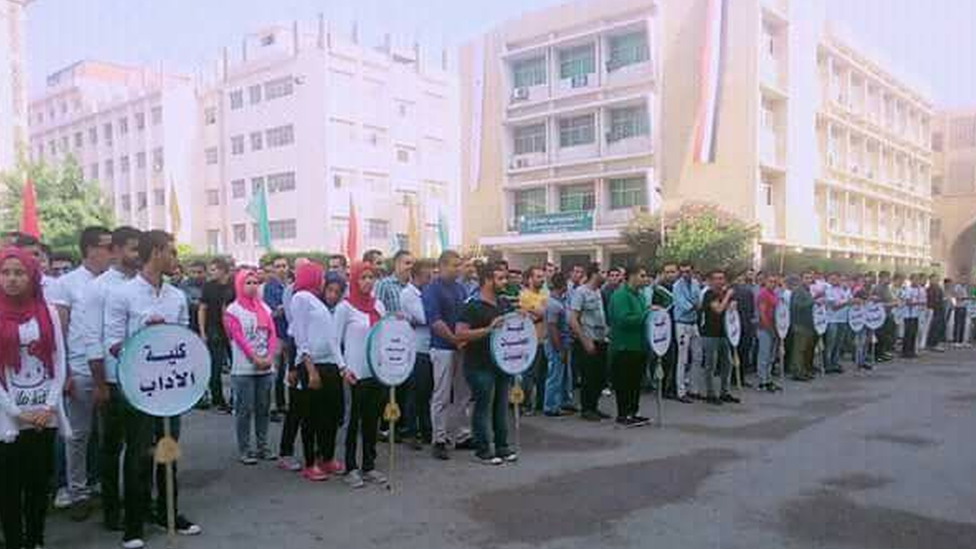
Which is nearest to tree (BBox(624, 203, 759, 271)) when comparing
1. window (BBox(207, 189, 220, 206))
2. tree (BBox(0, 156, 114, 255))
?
tree (BBox(0, 156, 114, 255))

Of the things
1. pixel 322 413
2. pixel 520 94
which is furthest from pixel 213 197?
pixel 322 413

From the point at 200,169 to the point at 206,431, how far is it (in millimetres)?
51103

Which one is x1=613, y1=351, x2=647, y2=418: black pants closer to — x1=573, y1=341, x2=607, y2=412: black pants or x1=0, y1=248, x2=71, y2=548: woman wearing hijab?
x1=573, y1=341, x2=607, y2=412: black pants

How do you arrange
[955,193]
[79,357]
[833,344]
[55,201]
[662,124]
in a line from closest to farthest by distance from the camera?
[79,357] → [833,344] → [55,201] → [662,124] → [955,193]

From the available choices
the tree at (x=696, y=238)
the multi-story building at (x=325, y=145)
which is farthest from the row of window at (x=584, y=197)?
the multi-story building at (x=325, y=145)

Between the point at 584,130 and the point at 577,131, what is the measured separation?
41 centimetres

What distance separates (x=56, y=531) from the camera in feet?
17.8

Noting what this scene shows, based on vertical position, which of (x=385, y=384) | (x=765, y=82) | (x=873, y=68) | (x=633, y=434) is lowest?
(x=633, y=434)

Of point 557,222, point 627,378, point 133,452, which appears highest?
point 557,222

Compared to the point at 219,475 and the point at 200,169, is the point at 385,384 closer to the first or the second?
the point at 219,475

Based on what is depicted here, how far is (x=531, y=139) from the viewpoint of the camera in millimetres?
39250

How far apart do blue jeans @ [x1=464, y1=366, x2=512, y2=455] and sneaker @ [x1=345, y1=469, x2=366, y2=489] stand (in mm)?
1272

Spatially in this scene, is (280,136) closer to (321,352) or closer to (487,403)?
(487,403)

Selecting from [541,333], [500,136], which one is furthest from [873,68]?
[541,333]
